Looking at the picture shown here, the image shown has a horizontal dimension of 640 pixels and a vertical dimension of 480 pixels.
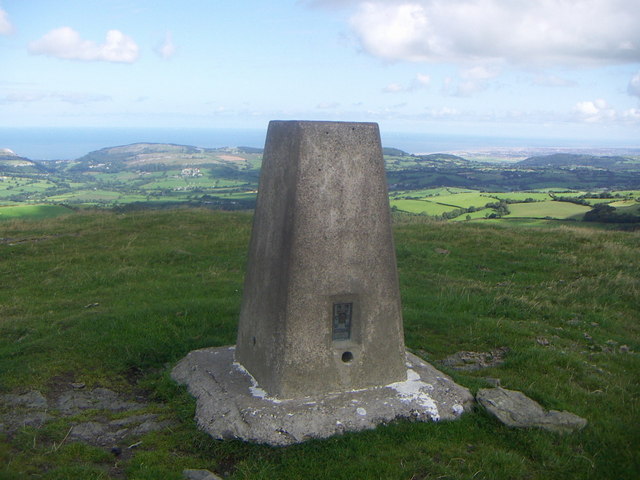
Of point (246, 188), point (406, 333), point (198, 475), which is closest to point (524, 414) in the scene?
point (406, 333)

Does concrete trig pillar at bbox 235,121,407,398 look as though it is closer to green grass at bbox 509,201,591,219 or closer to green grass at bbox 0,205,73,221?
green grass at bbox 0,205,73,221

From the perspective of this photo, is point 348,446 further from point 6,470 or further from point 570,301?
point 570,301

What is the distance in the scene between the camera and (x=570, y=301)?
39.0 ft

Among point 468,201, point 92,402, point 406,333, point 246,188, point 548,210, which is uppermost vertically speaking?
point 406,333

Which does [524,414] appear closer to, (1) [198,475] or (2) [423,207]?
(1) [198,475]

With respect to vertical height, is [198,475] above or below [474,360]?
above

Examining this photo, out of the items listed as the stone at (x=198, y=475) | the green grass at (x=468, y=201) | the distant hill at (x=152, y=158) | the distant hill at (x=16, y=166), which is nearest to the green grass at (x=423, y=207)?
the green grass at (x=468, y=201)

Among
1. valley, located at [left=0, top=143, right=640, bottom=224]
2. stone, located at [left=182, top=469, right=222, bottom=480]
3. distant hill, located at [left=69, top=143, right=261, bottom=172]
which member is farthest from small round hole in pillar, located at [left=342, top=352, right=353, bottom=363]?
distant hill, located at [left=69, top=143, right=261, bottom=172]

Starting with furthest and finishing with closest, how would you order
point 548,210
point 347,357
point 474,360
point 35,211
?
1. point 548,210
2. point 35,211
3. point 474,360
4. point 347,357

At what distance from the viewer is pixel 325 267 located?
6.30m

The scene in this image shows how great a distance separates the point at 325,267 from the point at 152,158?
11794 centimetres

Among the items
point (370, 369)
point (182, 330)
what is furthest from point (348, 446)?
point (182, 330)

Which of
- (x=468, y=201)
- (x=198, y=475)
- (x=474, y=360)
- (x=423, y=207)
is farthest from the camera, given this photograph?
(x=468, y=201)

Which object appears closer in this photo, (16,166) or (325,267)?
(325,267)
